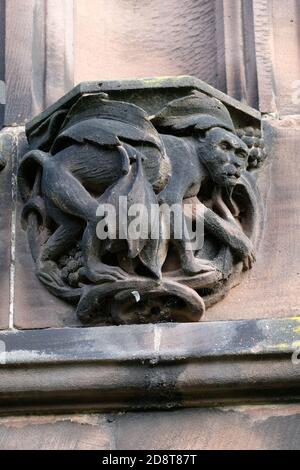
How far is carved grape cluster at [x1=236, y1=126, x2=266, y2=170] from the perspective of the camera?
385 cm

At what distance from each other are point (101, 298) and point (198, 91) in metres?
0.52

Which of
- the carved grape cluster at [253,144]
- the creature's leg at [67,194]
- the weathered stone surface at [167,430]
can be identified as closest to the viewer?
the weathered stone surface at [167,430]

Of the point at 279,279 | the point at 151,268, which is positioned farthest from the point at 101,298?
the point at 279,279

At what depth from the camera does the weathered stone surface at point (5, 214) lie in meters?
3.78

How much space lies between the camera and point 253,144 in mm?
3854

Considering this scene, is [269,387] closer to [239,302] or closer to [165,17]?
[239,302]

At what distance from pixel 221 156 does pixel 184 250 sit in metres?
0.23

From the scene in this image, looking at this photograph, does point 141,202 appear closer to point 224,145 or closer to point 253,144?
point 224,145

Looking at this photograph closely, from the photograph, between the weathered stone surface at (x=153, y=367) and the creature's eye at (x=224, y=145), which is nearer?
the weathered stone surface at (x=153, y=367)

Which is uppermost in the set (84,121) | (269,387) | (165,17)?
(165,17)

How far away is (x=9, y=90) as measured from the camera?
3979mm

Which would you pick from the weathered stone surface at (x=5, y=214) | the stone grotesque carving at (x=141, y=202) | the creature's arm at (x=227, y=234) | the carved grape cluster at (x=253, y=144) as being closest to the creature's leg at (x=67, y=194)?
the stone grotesque carving at (x=141, y=202)

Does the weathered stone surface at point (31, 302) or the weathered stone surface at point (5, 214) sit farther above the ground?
the weathered stone surface at point (5, 214)

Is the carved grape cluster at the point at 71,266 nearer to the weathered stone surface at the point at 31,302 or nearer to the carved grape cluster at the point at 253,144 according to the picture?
the weathered stone surface at the point at 31,302
